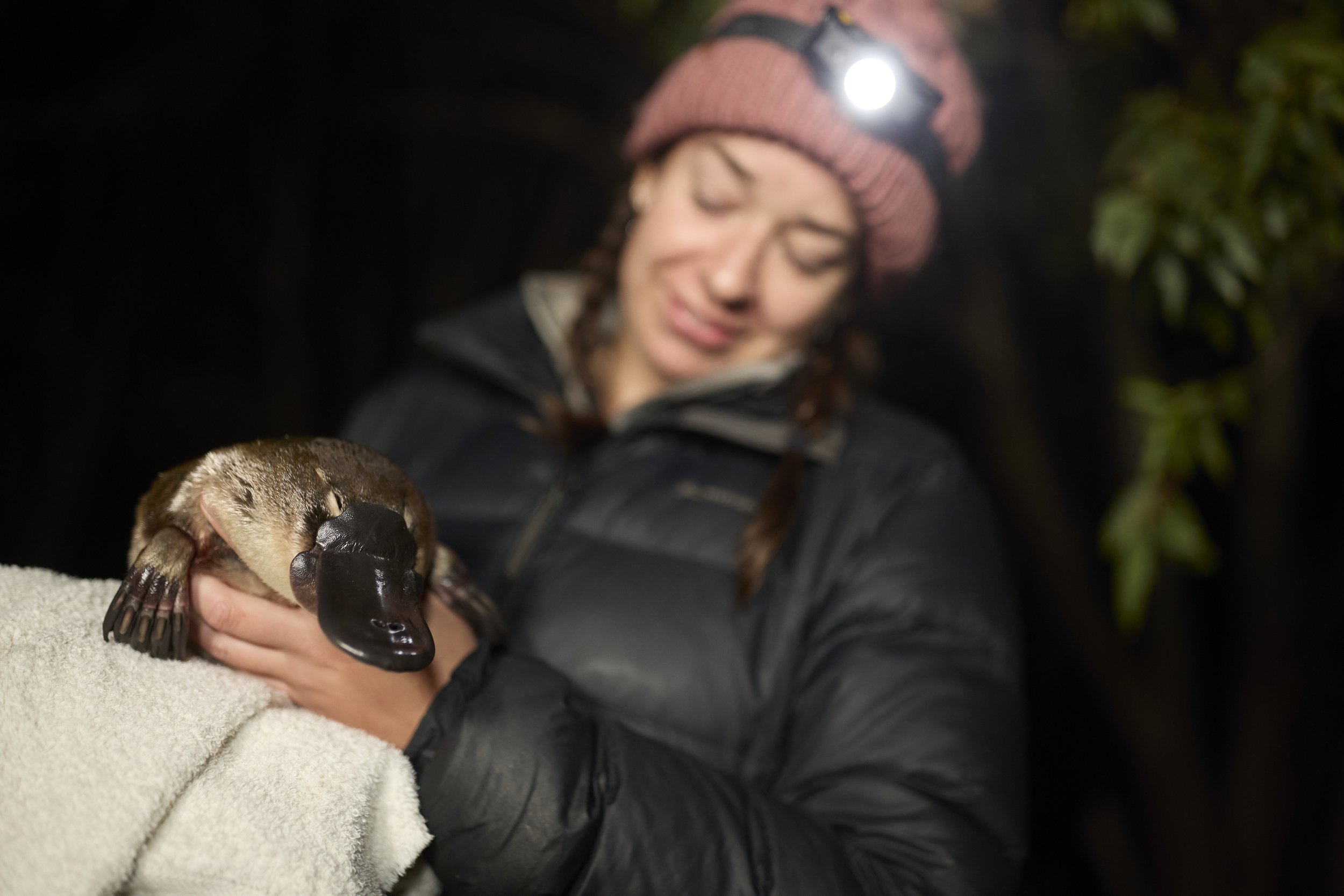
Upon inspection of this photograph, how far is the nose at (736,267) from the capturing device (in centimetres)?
116

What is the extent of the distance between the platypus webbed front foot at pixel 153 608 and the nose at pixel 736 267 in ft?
2.46

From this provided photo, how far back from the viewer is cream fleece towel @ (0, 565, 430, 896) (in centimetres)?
59

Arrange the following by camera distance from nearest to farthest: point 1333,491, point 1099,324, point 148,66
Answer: point 148,66 < point 1099,324 < point 1333,491

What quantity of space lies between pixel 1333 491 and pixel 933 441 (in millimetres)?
2239

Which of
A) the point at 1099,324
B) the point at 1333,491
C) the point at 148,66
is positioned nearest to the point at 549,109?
the point at 148,66

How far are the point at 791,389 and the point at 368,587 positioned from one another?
810mm

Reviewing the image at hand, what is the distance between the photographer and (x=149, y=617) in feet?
2.24

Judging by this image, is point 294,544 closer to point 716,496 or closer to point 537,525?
point 537,525

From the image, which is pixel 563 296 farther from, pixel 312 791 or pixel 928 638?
pixel 312 791

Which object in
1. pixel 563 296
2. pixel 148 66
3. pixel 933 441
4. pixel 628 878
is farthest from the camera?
pixel 148 66

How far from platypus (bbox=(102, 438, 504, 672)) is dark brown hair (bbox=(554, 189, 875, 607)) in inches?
16.5

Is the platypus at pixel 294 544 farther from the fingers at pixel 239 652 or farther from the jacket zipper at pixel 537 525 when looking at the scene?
the jacket zipper at pixel 537 525

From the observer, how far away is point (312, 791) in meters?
0.67

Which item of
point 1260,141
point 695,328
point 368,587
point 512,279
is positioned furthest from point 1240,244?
point 512,279
